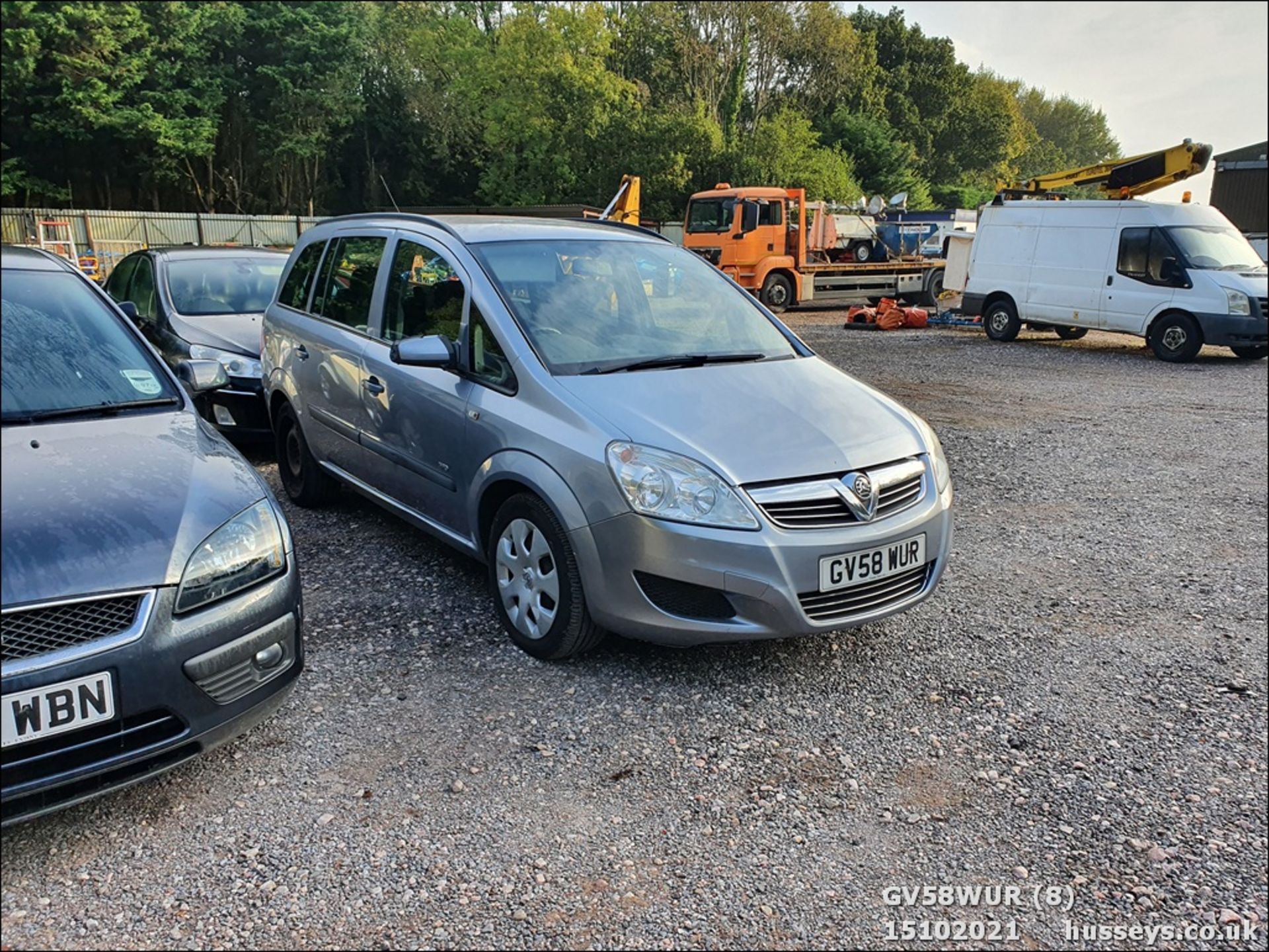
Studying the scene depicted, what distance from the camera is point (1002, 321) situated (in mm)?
14195

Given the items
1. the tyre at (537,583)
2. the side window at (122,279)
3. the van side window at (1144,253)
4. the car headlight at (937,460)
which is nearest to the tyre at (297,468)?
the tyre at (537,583)

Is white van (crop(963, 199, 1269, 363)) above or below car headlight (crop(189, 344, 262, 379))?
above

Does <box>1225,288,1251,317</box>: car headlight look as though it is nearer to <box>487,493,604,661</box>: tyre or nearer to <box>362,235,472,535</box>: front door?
<box>362,235,472,535</box>: front door

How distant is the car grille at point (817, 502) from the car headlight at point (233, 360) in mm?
A: 4308

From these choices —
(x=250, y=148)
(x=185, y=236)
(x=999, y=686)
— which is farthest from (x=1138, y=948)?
(x=185, y=236)

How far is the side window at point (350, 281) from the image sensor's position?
14.2 ft

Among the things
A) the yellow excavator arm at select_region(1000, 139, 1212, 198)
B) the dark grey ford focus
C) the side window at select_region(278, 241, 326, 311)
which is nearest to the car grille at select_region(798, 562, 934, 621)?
the dark grey ford focus

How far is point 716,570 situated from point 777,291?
15.6 m

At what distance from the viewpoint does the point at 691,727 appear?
2938 millimetres

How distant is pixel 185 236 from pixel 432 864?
22.4 m

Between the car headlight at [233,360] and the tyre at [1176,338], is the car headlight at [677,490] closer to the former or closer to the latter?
the car headlight at [233,360]

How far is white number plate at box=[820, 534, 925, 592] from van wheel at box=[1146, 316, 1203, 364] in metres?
10.4

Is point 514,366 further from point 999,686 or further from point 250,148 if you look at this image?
point 250,148

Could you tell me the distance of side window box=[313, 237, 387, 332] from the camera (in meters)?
4.33
